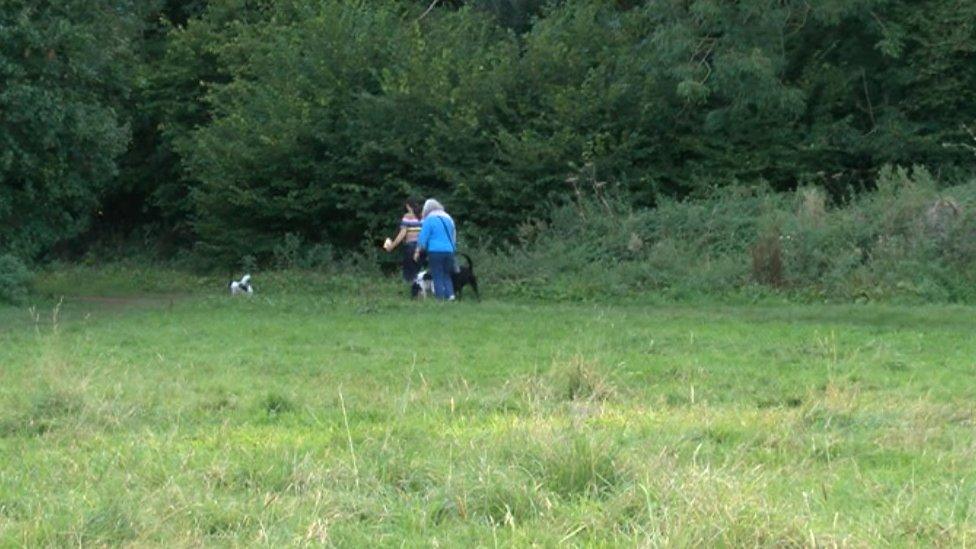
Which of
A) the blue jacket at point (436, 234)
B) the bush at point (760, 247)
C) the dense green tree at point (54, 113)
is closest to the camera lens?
the blue jacket at point (436, 234)

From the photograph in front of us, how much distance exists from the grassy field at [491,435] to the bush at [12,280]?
16.2ft

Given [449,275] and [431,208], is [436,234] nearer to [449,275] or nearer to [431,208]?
[431,208]

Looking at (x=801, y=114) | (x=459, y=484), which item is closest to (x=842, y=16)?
(x=801, y=114)

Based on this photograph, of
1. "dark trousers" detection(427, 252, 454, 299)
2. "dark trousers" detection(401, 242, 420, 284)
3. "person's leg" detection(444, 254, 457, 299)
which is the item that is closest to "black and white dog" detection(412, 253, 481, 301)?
"person's leg" detection(444, 254, 457, 299)

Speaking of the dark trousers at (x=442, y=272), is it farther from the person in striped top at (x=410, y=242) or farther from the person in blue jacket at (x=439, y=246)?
the person in striped top at (x=410, y=242)

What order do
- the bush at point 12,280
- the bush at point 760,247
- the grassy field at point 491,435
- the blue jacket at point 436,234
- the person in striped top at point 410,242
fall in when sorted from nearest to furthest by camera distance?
the grassy field at point 491,435
the blue jacket at point 436,234
the bush at point 760,247
the bush at point 12,280
the person in striped top at point 410,242

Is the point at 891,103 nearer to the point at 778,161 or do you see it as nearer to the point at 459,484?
the point at 778,161

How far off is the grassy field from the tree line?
10632 mm

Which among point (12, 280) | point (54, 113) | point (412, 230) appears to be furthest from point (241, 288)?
point (54, 113)

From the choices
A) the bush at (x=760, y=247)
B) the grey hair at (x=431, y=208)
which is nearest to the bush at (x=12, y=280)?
the grey hair at (x=431, y=208)

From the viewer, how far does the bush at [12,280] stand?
68.8 ft

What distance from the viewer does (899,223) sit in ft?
71.3

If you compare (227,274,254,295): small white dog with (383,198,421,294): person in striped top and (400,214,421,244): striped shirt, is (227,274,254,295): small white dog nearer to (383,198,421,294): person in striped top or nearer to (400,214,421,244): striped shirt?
(383,198,421,294): person in striped top

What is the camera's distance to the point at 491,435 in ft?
27.6
